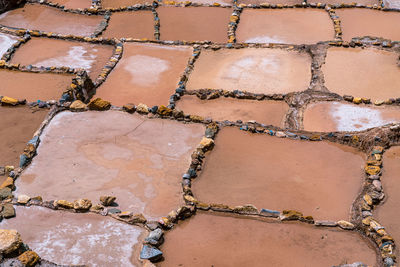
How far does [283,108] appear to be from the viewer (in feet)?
42.5

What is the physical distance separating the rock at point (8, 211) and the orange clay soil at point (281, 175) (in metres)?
3.82

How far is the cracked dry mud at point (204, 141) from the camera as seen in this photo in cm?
Answer: 827

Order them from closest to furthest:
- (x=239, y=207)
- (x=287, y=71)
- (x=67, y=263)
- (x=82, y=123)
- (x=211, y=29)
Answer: (x=67, y=263) → (x=239, y=207) → (x=82, y=123) → (x=287, y=71) → (x=211, y=29)

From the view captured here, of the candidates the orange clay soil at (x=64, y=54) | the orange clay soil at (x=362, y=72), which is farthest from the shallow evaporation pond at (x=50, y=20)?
the orange clay soil at (x=362, y=72)

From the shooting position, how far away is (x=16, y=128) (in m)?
11.6

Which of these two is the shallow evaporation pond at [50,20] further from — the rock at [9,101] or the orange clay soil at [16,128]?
the orange clay soil at [16,128]

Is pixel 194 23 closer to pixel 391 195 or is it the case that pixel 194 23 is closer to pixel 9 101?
pixel 9 101

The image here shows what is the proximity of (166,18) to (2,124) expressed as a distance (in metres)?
9.41

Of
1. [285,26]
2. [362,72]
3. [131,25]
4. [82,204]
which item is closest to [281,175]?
[82,204]

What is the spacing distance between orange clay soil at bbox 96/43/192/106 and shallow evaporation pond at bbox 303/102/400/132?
4.46 meters

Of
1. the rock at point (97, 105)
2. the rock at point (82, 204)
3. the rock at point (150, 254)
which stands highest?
the rock at point (97, 105)

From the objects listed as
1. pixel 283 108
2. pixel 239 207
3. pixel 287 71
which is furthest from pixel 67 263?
pixel 287 71

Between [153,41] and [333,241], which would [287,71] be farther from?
[333,241]

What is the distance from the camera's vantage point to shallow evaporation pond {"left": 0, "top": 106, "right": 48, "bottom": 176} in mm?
10656
